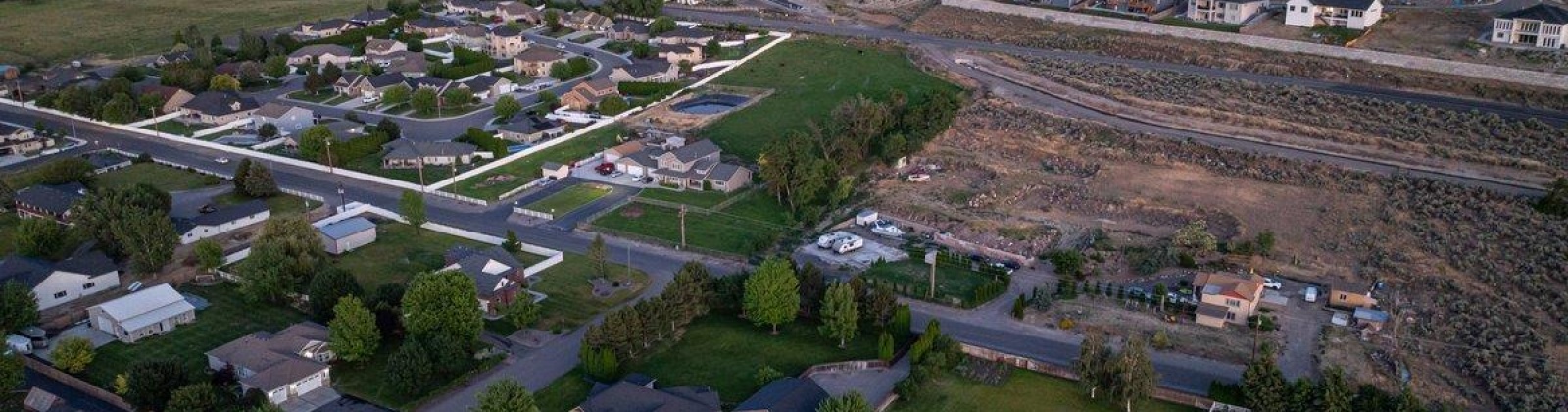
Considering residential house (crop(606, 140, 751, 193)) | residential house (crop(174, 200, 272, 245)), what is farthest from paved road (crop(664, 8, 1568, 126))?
residential house (crop(174, 200, 272, 245))

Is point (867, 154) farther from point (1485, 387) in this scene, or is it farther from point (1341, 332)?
point (1485, 387)

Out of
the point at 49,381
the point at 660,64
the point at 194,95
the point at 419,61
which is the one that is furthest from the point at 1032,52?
the point at 49,381

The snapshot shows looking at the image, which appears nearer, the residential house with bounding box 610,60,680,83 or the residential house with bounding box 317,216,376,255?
the residential house with bounding box 317,216,376,255

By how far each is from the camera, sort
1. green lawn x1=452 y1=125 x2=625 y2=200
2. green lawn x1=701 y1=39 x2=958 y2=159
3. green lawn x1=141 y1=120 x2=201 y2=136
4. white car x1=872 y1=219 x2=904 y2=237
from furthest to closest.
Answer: green lawn x1=141 y1=120 x2=201 y2=136, green lawn x1=701 y1=39 x2=958 y2=159, green lawn x1=452 y1=125 x2=625 y2=200, white car x1=872 y1=219 x2=904 y2=237

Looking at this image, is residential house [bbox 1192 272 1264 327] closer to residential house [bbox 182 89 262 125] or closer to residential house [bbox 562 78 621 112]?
residential house [bbox 562 78 621 112]

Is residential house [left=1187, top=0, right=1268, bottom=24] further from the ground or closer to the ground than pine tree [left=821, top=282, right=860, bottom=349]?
further from the ground

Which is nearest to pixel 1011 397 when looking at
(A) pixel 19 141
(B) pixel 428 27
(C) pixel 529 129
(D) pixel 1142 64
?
(C) pixel 529 129

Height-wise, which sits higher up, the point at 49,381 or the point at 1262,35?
the point at 1262,35
